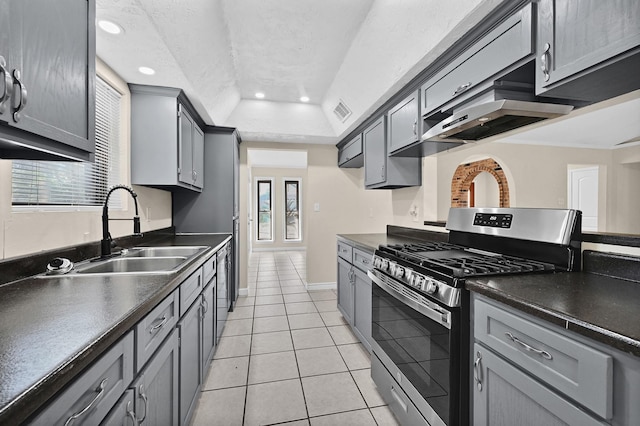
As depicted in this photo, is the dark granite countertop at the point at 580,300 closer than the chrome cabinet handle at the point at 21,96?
Yes

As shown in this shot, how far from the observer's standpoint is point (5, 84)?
817 millimetres

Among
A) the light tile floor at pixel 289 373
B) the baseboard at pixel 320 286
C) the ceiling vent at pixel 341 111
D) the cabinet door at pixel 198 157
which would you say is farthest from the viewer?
the baseboard at pixel 320 286

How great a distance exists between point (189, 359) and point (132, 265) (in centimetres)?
80

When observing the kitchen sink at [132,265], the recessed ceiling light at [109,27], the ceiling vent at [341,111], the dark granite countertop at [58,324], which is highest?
the ceiling vent at [341,111]

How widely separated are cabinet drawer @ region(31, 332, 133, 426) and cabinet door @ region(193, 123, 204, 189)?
2473 mm

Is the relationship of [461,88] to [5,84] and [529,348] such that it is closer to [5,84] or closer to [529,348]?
[529,348]

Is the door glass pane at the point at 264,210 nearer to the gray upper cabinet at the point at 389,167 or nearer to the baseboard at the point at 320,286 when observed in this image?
the baseboard at the point at 320,286

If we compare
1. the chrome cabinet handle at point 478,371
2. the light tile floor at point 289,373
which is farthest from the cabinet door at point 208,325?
the chrome cabinet handle at point 478,371

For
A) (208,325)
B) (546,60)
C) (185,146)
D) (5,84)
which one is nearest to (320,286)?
(208,325)

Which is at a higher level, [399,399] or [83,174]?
[83,174]

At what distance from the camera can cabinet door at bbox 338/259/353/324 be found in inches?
112

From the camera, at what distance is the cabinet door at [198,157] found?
3.15 m

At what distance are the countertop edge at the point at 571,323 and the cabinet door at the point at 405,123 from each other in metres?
1.47

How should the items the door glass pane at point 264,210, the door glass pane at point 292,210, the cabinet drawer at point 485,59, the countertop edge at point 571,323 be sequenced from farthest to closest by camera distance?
the door glass pane at point 292,210 → the door glass pane at point 264,210 → the cabinet drawer at point 485,59 → the countertop edge at point 571,323
